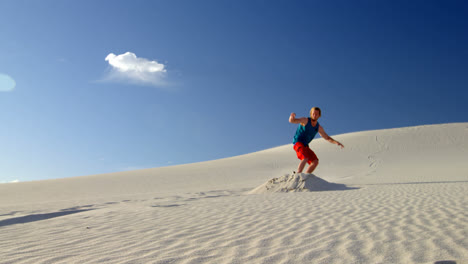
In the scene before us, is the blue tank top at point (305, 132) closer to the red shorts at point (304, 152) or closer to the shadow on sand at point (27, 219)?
the red shorts at point (304, 152)

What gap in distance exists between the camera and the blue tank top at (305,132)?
9250 mm

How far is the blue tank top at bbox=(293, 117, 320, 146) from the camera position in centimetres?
925

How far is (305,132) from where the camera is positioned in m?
9.34

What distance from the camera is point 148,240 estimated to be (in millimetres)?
3605

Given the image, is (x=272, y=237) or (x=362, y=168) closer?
(x=272, y=237)

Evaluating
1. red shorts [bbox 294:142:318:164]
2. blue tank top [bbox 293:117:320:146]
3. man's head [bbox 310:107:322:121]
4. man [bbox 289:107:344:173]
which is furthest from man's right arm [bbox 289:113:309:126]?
red shorts [bbox 294:142:318:164]

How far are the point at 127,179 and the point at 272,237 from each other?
57.3 feet


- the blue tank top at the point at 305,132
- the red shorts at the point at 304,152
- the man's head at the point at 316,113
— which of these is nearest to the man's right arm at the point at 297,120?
the blue tank top at the point at 305,132

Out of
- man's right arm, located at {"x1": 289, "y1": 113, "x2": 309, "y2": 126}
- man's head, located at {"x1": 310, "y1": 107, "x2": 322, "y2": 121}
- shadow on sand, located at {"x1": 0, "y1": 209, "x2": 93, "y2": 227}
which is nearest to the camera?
shadow on sand, located at {"x1": 0, "y1": 209, "x2": 93, "y2": 227}

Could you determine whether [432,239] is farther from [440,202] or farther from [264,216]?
[440,202]

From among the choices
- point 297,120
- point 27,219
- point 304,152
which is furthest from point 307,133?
point 27,219

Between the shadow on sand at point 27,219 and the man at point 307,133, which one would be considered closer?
the shadow on sand at point 27,219

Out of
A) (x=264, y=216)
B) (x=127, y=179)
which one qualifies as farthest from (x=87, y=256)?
(x=127, y=179)

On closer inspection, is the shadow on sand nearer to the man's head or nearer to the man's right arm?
the man's right arm
